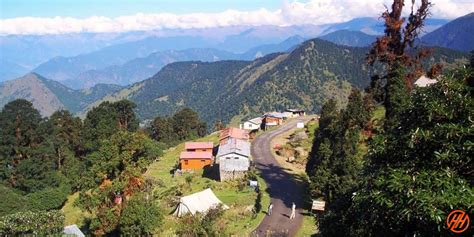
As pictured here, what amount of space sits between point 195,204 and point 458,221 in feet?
124

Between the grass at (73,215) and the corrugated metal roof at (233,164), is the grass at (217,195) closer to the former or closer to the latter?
the corrugated metal roof at (233,164)

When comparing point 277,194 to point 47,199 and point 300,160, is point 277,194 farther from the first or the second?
point 47,199

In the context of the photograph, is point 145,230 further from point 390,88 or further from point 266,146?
point 266,146

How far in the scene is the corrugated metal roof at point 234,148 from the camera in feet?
206

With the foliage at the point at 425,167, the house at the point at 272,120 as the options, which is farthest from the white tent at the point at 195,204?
the house at the point at 272,120

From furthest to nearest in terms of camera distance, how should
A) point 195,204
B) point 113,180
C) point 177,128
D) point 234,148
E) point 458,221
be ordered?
point 177,128
point 234,148
point 195,204
point 113,180
point 458,221

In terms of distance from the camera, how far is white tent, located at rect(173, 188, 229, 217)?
45.4 m

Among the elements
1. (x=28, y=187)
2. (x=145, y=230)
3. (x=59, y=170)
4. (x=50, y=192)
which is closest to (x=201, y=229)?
(x=145, y=230)

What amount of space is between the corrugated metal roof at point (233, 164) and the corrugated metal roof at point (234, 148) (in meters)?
1.08

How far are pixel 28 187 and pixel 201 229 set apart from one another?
47.9 metres

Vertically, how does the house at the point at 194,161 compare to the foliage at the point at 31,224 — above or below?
below

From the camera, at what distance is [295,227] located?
39.4 meters

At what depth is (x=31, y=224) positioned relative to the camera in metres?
28.8

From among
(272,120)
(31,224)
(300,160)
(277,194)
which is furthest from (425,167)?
(272,120)
